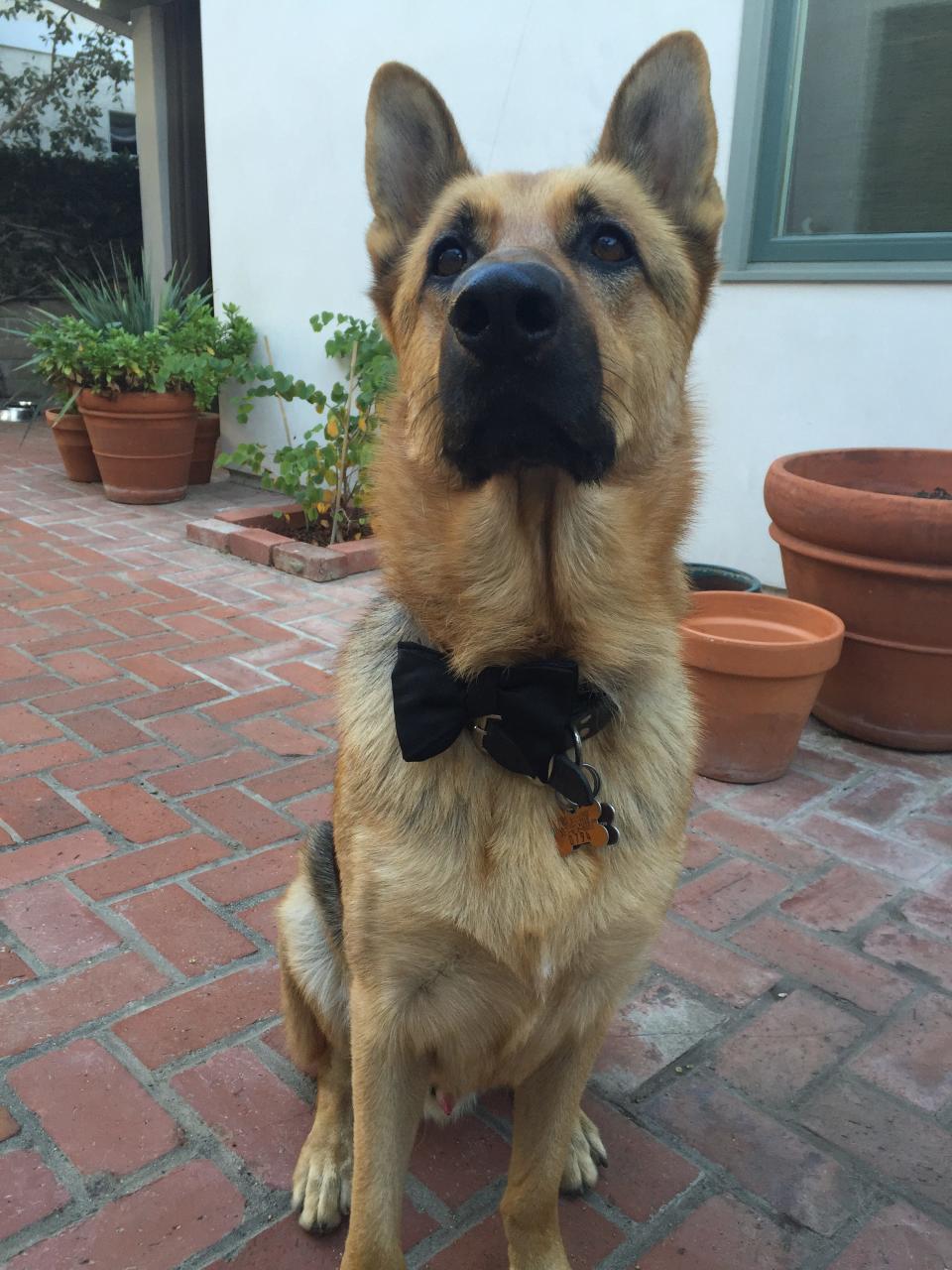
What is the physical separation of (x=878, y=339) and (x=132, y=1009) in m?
3.95

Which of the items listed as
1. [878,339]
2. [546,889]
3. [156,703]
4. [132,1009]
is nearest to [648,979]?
[546,889]

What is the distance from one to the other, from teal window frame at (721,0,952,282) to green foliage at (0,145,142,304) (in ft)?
27.4

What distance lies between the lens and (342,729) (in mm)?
1874

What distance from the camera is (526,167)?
5.27 m

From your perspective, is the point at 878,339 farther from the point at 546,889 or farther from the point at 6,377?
the point at 6,377

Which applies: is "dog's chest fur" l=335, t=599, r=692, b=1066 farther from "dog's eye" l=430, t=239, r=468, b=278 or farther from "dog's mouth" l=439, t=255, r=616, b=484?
"dog's eye" l=430, t=239, r=468, b=278

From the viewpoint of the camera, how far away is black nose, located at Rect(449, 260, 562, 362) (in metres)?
1.49

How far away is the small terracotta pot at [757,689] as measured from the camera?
3.38 m

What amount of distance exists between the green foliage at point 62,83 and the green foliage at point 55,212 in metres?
0.37

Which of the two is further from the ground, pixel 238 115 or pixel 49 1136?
pixel 238 115

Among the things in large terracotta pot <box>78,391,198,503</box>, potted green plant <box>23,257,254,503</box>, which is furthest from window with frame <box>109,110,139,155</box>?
large terracotta pot <box>78,391,198,503</box>

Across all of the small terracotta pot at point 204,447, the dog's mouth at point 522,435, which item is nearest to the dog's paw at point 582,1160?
the dog's mouth at point 522,435

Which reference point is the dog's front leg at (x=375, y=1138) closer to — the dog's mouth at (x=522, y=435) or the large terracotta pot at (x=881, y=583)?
the dog's mouth at (x=522, y=435)

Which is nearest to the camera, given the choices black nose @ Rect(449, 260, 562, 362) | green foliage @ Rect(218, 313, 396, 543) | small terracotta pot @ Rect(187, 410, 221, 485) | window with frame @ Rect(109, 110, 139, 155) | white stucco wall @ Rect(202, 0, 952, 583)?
black nose @ Rect(449, 260, 562, 362)
